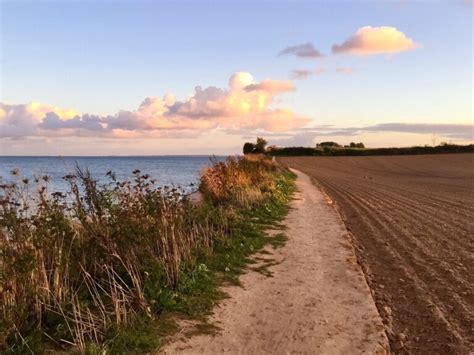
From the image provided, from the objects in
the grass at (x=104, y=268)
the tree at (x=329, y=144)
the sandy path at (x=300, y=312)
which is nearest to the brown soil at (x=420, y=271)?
the sandy path at (x=300, y=312)

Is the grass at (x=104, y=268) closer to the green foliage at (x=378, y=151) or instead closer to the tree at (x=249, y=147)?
the tree at (x=249, y=147)

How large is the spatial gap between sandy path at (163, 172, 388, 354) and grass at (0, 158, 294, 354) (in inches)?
12.7

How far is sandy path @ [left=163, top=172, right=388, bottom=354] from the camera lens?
5.30m

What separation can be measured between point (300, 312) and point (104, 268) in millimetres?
2677

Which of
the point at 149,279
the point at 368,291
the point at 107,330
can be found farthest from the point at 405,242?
the point at 107,330

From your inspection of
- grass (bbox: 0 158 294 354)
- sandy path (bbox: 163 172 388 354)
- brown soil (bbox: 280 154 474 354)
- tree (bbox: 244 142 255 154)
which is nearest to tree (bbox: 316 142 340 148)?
tree (bbox: 244 142 255 154)

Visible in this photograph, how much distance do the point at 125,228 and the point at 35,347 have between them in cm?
257

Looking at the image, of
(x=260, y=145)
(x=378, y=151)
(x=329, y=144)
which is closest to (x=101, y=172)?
(x=260, y=145)

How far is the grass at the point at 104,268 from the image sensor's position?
16.9 feet

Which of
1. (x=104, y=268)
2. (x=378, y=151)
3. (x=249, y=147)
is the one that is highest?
(x=249, y=147)

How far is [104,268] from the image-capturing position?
6.75 m

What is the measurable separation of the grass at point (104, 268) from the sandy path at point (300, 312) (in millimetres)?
322

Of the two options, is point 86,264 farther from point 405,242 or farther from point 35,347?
point 405,242

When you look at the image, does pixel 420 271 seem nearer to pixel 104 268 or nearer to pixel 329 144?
pixel 104 268
